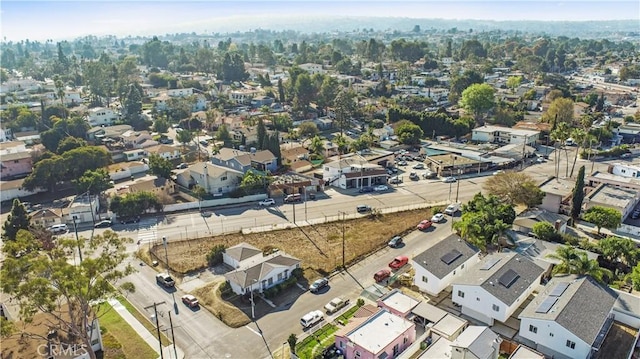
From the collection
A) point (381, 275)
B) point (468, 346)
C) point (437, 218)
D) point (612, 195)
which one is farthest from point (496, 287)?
point (612, 195)

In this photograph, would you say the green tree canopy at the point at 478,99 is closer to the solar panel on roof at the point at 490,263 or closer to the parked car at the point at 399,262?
the parked car at the point at 399,262

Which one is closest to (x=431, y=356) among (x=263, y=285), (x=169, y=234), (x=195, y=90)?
(x=263, y=285)

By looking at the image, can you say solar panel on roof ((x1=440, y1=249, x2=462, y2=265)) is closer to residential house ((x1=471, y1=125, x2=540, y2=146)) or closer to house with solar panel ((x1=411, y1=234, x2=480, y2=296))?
house with solar panel ((x1=411, y1=234, x2=480, y2=296))

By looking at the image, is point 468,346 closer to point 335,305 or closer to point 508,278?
point 508,278

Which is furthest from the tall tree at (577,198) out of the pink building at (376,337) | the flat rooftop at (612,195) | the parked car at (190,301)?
the parked car at (190,301)

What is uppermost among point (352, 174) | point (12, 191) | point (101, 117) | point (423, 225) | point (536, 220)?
point (101, 117)

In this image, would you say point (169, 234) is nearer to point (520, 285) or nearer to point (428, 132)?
point (520, 285)
